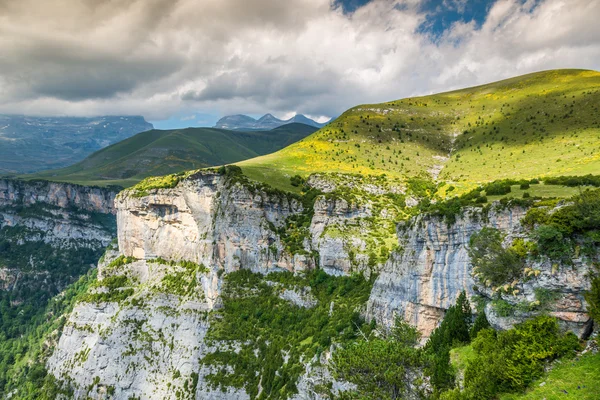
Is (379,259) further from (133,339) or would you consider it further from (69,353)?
(69,353)

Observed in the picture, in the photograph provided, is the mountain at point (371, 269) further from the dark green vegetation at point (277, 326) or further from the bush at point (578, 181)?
the bush at point (578, 181)

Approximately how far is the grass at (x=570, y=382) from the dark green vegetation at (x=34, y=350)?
9688 cm

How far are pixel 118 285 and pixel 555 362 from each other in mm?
88361

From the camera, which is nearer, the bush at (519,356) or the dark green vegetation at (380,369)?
the bush at (519,356)

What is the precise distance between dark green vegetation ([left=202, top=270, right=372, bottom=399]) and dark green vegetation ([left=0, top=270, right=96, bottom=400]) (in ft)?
166

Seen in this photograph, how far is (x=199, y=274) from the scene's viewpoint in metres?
71.9

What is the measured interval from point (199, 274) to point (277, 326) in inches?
932

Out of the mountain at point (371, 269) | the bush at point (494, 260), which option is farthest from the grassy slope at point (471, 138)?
the bush at point (494, 260)

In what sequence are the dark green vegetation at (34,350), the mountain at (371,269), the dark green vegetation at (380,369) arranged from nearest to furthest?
1. the mountain at (371,269)
2. the dark green vegetation at (380,369)
3. the dark green vegetation at (34,350)

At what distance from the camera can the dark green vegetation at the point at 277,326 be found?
47.2m

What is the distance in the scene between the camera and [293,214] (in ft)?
227

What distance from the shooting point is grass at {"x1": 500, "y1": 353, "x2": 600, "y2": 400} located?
56.0 feet

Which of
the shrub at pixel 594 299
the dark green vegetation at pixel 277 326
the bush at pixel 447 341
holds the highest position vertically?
the shrub at pixel 594 299

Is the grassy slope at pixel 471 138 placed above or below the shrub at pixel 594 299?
above
